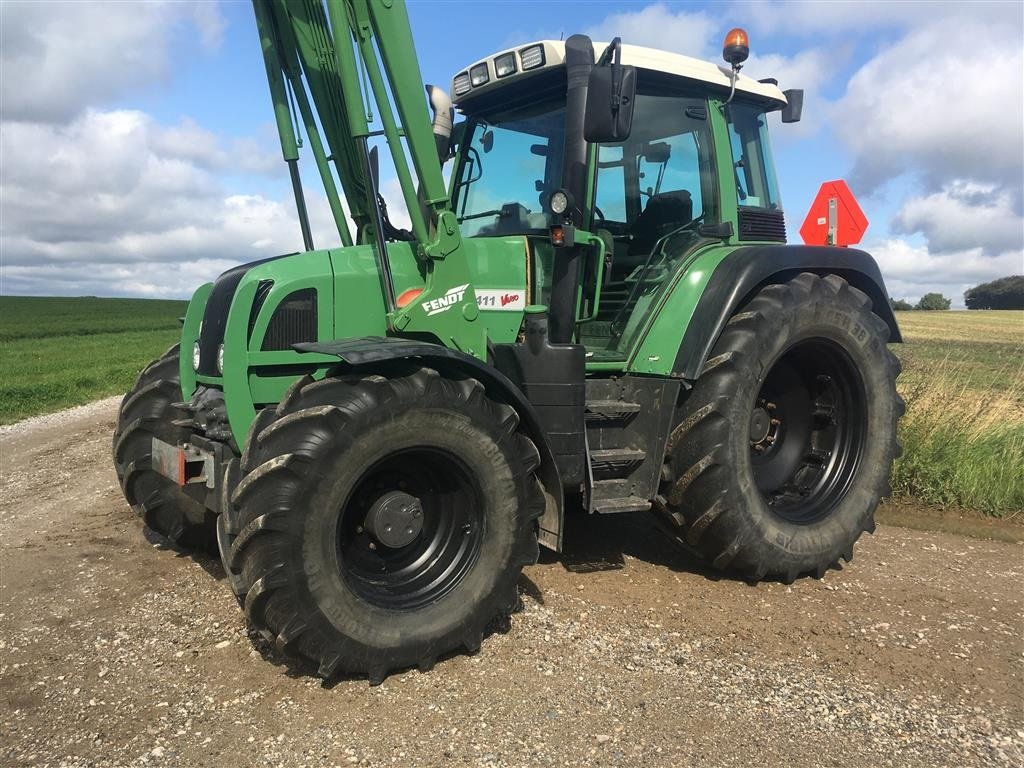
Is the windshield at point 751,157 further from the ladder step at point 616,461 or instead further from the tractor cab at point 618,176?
the ladder step at point 616,461

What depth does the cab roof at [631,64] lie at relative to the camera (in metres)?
4.15

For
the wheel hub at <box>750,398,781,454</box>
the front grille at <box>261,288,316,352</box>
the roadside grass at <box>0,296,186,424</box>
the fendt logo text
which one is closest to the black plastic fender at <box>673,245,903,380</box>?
the wheel hub at <box>750,398,781,454</box>

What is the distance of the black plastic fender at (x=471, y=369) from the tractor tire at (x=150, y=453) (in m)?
1.54

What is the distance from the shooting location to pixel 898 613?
4.03m

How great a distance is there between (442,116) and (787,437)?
9.78 feet

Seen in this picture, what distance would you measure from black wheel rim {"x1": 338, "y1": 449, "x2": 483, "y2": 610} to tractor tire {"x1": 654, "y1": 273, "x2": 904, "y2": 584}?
128 centimetres

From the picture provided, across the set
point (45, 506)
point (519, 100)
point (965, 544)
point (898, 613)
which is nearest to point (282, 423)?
point (519, 100)

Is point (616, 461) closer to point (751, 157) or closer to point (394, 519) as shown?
point (394, 519)

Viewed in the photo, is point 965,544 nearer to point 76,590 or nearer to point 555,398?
point 555,398

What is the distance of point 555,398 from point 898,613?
6.90 feet

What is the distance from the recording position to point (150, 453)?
445 centimetres

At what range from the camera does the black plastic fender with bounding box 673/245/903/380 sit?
163 inches

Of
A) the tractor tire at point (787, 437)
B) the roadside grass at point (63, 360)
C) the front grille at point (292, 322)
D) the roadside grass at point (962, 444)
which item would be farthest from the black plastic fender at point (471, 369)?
the roadside grass at point (63, 360)

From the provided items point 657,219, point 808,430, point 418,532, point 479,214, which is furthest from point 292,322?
Answer: point 808,430
